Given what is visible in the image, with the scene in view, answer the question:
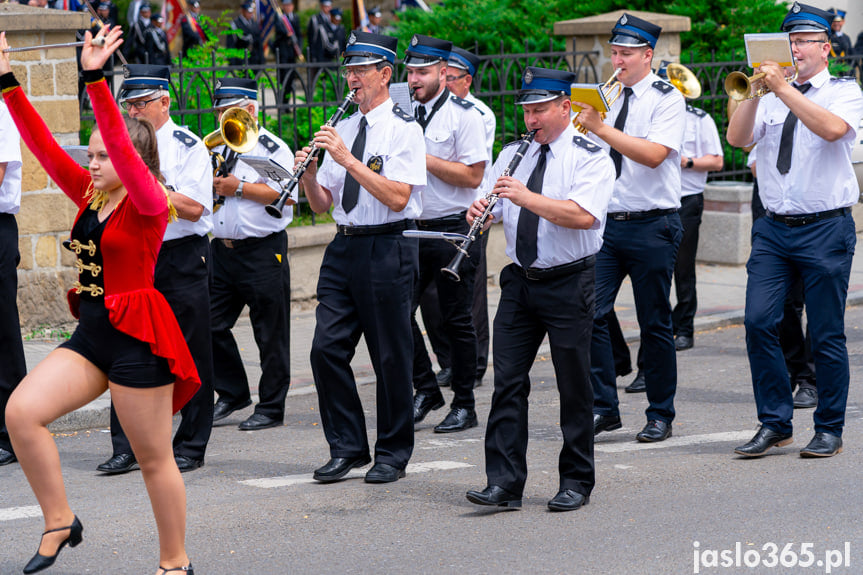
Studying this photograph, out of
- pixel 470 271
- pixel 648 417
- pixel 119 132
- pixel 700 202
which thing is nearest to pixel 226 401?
pixel 470 271

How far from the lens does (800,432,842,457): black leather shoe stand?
634cm

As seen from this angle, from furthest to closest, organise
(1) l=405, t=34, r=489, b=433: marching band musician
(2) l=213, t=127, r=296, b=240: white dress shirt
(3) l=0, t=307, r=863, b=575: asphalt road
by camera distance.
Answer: (1) l=405, t=34, r=489, b=433: marching band musician, (2) l=213, t=127, r=296, b=240: white dress shirt, (3) l=0, t=307, r=863, b=575: asphalt road

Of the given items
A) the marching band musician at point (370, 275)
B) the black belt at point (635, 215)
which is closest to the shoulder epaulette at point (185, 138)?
the marching band musician at point (370, 275)

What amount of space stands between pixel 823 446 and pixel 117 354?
11.5ft

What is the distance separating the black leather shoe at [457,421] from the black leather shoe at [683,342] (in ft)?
9.26

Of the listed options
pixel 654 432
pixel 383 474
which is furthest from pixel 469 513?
pixel 654 432

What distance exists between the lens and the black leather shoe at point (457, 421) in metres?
7.23

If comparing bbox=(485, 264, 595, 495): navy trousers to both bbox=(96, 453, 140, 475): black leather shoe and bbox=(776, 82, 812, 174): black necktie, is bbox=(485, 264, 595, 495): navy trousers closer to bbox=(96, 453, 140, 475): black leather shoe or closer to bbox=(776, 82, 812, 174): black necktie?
bbox=(776, 82, 812, 174): black necktie

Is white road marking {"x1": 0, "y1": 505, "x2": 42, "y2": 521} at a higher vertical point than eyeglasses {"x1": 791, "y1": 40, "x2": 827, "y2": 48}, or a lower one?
lower

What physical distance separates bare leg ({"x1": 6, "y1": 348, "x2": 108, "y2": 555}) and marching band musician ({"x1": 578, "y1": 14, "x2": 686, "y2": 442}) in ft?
10.2

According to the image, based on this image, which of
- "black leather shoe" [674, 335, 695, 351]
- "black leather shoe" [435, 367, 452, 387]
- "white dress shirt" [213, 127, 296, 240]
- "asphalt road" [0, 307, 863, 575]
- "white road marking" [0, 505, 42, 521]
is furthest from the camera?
"black leather shoe" [674, 335, 695, 351]

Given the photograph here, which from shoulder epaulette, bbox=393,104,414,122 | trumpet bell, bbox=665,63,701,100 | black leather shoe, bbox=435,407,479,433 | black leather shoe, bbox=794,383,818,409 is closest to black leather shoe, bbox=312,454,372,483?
black leather shoe, bbox=435,407,479,433

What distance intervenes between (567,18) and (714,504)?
952 cm

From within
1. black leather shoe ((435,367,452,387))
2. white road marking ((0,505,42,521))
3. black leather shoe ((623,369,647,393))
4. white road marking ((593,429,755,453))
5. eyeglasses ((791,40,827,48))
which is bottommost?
black leather shoe ((435,367,452,387))
